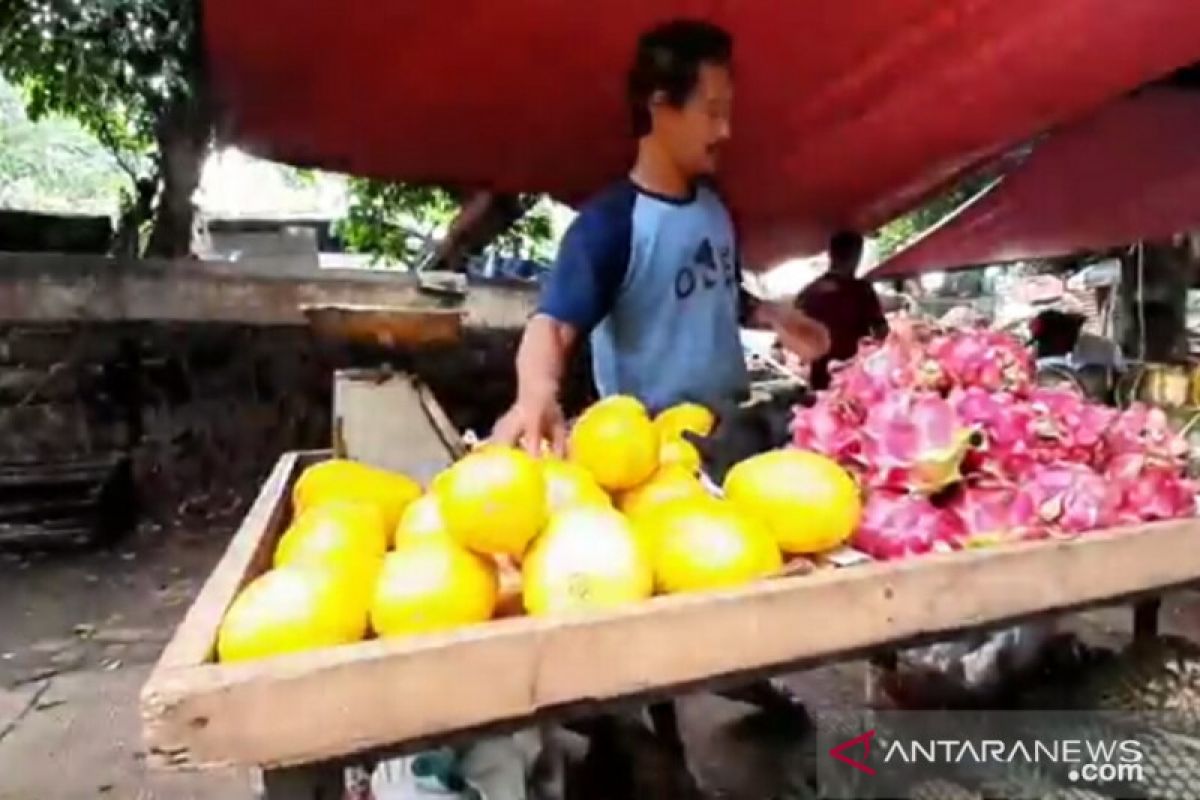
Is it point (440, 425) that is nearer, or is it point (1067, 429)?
point (1067, 429)

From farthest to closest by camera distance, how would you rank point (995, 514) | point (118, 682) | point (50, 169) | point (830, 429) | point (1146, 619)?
1. point (50, 169)
2. point (118, 682)
3. point (1146, 619)
4. point (830, 429)
5. point (995, 514)

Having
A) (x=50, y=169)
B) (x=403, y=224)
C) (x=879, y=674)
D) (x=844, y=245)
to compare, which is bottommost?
(x=879, y=674)

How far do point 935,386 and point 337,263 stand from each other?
16.6 ft

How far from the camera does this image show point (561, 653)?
573 mm

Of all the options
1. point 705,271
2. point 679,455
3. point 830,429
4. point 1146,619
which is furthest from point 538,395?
point 1146,619

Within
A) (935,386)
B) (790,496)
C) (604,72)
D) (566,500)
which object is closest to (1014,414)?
(935,386)

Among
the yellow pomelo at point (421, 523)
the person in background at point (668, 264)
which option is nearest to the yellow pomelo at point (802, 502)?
the yellow pomelo at point (421, 523)

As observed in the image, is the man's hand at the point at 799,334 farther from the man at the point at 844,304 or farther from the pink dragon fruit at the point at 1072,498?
the man at the point at 844,304

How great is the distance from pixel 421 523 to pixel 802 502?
0.27 meters

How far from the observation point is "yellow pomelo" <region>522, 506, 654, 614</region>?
62 cm

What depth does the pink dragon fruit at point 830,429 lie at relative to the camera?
866 millimetres

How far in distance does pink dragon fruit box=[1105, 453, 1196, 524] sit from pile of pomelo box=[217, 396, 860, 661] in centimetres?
24

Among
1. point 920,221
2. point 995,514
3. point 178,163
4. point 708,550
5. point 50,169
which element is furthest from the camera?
point 920,221

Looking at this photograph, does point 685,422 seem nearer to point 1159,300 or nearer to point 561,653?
point 561,653
